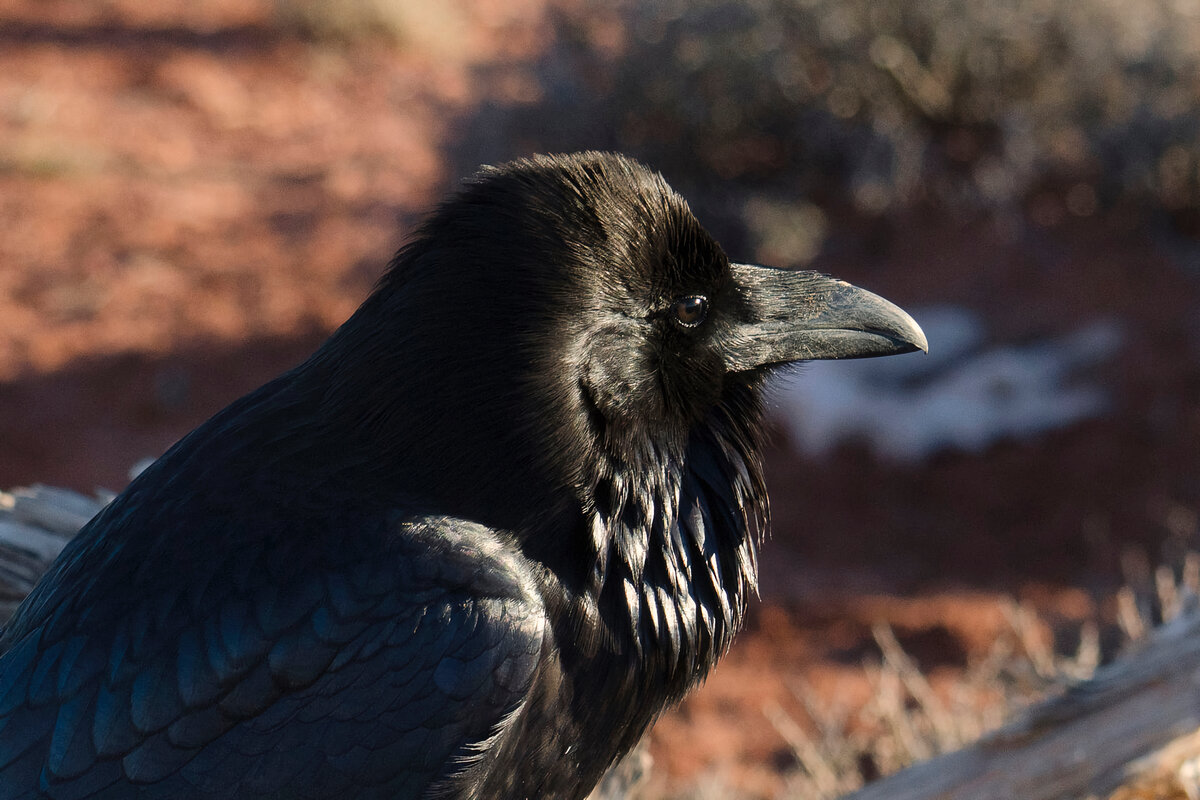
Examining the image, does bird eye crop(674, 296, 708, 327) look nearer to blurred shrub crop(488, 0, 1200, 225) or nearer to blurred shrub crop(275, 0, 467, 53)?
blurred shrub crop(488, 0, 1200, 225)

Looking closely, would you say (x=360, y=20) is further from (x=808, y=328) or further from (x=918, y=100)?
(x=808, y=328)

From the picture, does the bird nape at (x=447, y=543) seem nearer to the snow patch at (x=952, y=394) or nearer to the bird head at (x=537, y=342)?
the bird head at (x=537, y=342)

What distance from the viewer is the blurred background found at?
660cm

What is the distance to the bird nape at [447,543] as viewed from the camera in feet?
6.81

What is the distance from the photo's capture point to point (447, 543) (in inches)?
84.1

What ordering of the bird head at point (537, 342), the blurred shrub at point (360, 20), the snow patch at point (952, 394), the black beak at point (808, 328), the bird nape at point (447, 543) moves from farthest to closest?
the blurred shrub at point (360, 20) < the snow patch at point (952, 394) < the black beak at point (808, 328) < the bird head at point (537, 342) < the bird nape at point (447, 543)

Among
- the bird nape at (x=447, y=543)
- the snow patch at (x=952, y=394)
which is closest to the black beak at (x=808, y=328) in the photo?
the bird nape at (x=447, y=543)

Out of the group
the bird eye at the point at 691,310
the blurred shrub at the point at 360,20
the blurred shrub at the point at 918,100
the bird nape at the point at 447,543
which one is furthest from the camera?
the blurred shrub at the point at 360,20

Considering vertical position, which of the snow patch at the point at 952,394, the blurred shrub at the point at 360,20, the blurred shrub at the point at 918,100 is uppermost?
the blurred shrub at the point at 360,20

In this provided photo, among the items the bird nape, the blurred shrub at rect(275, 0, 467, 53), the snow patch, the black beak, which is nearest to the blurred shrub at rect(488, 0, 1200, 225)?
the snow patch

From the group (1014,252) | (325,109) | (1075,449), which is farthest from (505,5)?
(1075,449)

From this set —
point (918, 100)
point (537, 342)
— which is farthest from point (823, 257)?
point (537, 342)

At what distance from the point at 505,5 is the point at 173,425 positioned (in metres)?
9.36

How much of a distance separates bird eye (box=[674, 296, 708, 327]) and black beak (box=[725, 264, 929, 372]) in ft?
0.36
